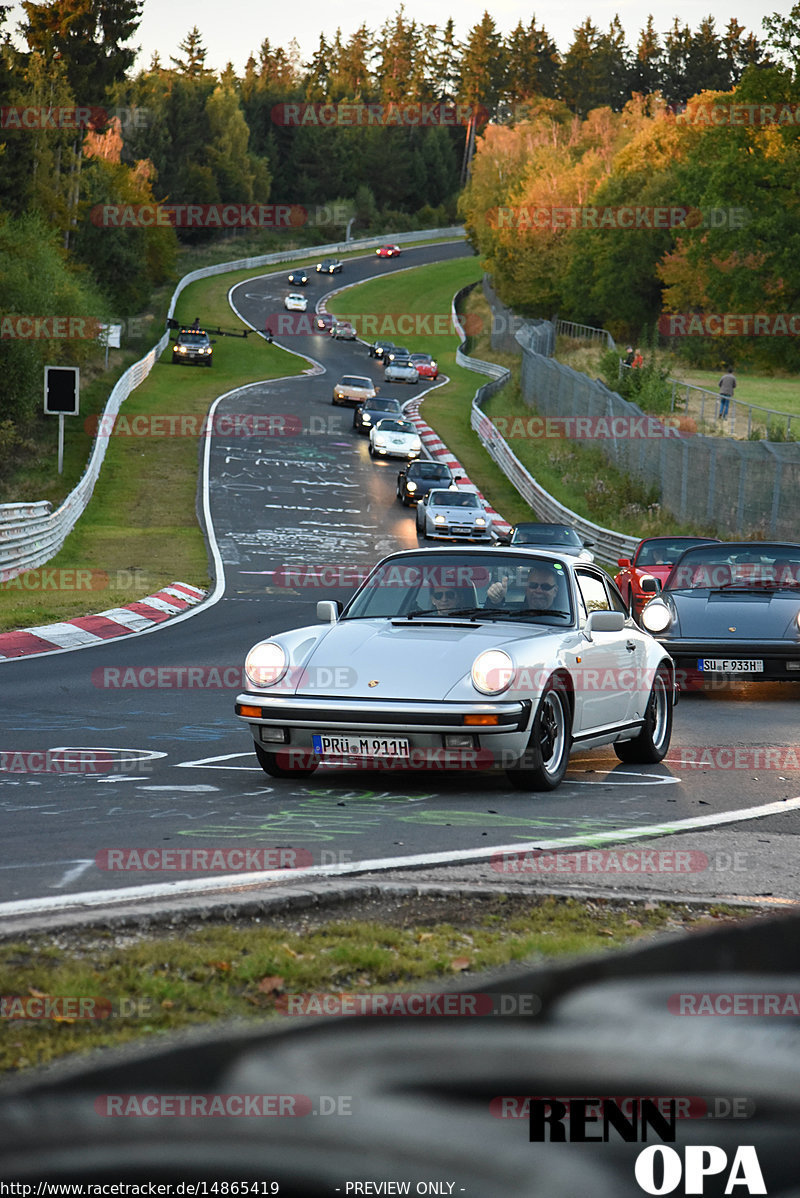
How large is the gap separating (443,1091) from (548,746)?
5.38 metres

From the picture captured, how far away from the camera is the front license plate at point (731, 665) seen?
45.5 feet

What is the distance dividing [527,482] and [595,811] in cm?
3394

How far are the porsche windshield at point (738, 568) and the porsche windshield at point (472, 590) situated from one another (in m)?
5.83

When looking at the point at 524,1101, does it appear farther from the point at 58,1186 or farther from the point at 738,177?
the point at 738,177

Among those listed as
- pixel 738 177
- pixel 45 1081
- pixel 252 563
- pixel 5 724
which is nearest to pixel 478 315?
pixel 738 177

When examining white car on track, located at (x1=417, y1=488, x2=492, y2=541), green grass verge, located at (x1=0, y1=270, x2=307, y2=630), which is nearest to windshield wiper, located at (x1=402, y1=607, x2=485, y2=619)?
green grass verge, located at (x1=0, y1=270, x2=307, y2=630)

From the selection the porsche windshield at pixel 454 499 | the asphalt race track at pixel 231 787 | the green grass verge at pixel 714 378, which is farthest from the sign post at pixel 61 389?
the green grass verge at pixel 714 378

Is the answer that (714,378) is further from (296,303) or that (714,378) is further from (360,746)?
(360,746)

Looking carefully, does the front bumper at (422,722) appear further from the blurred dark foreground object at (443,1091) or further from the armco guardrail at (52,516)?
Answer: the armco guardrail at (52,516)

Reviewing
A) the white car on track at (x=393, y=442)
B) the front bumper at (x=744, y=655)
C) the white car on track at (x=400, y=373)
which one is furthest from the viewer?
the white car on track at (x=400, y=373)

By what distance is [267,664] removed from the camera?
28.5 ft

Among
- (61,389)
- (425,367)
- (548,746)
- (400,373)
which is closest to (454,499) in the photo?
(61,389)

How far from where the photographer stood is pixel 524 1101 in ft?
11.0

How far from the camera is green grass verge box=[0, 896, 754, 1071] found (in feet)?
13.0
